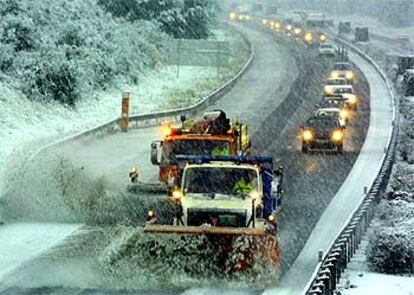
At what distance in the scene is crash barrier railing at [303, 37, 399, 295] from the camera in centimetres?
1461

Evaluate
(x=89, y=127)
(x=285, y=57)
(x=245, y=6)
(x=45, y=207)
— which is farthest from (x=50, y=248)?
(x=245, y=6)

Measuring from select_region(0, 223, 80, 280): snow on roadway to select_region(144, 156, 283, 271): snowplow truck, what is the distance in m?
3.01

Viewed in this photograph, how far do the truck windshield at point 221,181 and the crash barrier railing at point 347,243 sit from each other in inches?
77.5

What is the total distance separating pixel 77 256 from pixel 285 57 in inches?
2125

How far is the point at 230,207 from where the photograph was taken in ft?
57.9

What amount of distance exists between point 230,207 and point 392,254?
10.3ft

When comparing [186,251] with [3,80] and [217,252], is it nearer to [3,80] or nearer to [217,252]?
[217,252]

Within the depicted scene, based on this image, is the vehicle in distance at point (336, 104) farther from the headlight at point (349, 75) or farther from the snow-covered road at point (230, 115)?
the headlight at point (349, 75)

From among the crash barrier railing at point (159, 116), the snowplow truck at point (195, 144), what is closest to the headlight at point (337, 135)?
the crash barrier railing at point (159, 116)

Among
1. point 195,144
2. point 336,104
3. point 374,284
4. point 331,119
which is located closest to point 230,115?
point 336,104

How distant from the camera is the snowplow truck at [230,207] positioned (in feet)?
53.8

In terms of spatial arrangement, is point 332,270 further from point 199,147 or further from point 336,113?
point 336,113

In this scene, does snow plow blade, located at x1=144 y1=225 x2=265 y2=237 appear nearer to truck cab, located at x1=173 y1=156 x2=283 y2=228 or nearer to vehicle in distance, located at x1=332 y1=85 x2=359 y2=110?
truck cab, located at x1=173 y1=156 x2=283 y2=228

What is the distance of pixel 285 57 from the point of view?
71.5 meters
